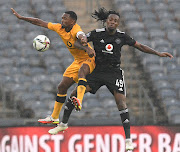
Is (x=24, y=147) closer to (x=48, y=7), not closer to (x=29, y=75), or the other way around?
(x=29, y=75)

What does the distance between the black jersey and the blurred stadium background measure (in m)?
3.23

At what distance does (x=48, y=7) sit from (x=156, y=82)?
4.46 m

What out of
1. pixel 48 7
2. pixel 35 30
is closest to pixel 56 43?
pixel 35 30

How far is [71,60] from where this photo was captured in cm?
1500

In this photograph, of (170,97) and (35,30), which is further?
(35,30)

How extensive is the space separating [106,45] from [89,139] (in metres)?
3.55

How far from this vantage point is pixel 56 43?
51.3 feet

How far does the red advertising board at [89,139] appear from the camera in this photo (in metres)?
12.0

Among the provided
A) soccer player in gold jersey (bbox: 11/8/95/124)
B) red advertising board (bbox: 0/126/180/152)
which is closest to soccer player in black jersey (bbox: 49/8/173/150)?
soccer player in gold jersey (bbox: 11/8/95/124)

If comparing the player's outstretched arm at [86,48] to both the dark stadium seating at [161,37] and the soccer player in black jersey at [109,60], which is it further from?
the dark stadium seating at [161,37]

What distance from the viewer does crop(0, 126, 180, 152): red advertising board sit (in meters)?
12.0

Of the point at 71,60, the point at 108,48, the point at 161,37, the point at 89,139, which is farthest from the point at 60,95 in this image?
the point at 161,37

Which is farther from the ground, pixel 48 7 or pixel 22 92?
pixel 48 7

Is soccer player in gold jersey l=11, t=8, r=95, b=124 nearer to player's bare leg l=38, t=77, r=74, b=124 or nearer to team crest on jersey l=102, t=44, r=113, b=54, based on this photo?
player's bare leg l=38, t=77, r=74, b=124
